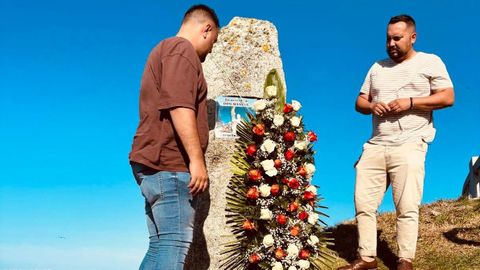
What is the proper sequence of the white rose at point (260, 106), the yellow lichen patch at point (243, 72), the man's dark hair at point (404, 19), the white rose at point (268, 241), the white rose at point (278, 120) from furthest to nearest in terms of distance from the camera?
the yellow lichen patch at point (243, 72) → the man's dark hair at point (404, 19) → the white rose at point (260, 106) → the white rose at point (278, 120) → the white rose at point (268, 241)

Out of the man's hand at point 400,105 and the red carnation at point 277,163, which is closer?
the red carnation at point 277,163

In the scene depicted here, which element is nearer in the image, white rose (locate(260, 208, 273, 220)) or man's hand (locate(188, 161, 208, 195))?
man's hand (locate(188, 161, 208, 195))

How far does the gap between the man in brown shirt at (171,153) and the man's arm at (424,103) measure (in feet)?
10.4

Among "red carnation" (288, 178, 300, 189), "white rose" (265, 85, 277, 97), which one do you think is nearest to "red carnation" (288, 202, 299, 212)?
"red carnation" (288, 178, 300, 189)

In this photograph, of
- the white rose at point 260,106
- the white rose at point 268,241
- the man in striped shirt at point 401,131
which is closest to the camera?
the white rose at point 268,241

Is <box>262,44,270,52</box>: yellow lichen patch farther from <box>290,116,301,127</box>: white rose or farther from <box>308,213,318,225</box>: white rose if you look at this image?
<box>308,213,318,225</box>: white rose

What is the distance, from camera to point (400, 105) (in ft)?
22.2

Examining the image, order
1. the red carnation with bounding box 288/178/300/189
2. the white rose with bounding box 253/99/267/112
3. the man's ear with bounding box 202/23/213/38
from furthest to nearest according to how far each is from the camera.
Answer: the white rose with bounding box 253/99/267/112
the red carnation with bounding box 288/178/300/189
the man's ear with bounding box 202/23/213/38

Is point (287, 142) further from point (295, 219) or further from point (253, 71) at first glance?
point (253, 71)

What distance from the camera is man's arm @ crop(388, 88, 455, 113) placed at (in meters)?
6.78

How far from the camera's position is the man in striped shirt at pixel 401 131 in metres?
6.86

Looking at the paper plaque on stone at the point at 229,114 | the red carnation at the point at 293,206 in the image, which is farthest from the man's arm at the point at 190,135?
the paper plaque on stone at the point at 229,114

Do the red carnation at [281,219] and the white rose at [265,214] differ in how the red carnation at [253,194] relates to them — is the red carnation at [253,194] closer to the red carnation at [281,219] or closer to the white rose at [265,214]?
the white rose at [265,214]

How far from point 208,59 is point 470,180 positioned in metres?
13.3
